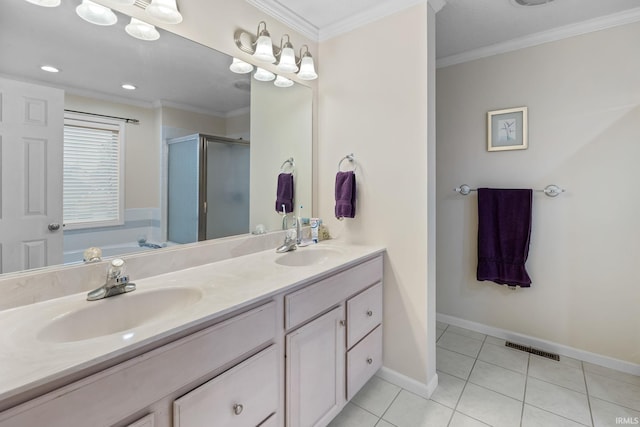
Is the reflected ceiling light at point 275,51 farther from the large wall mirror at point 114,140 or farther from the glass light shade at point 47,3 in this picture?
the glass light shade at point 47,3

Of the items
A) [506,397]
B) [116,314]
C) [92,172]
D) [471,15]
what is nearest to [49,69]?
[92,172]

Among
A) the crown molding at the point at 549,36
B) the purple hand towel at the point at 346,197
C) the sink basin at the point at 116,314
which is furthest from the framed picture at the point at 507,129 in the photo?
the sink basin at the point at 116,314

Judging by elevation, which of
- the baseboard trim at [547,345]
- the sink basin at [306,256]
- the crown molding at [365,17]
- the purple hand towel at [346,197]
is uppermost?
the crown molding at [365,17]

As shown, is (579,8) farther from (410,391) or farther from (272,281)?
(410,391)

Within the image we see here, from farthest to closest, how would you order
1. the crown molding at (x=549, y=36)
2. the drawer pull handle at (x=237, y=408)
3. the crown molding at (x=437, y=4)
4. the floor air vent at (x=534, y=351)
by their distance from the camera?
the floor air vent at (x=534, y=351)
the crown molding at (x=549, y=36)
the crown molding at (x=437, y=4)
the drawer pull handle at (x=237, y=408)

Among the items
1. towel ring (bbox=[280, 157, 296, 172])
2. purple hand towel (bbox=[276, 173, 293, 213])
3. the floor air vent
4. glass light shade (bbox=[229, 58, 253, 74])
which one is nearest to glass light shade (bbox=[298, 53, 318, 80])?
glass light shade (bbox=[229, 58, 253, 74])

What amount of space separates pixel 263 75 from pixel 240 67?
0.56ft

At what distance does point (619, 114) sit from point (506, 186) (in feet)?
2.53

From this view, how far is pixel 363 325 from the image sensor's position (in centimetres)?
166

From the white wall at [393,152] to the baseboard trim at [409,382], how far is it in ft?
0.08

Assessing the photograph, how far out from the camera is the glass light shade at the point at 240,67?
1618 mm

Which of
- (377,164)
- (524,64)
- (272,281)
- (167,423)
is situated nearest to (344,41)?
(377,164)

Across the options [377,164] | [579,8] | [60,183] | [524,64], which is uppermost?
[579,8]

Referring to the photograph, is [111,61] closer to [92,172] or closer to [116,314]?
[92,172]
